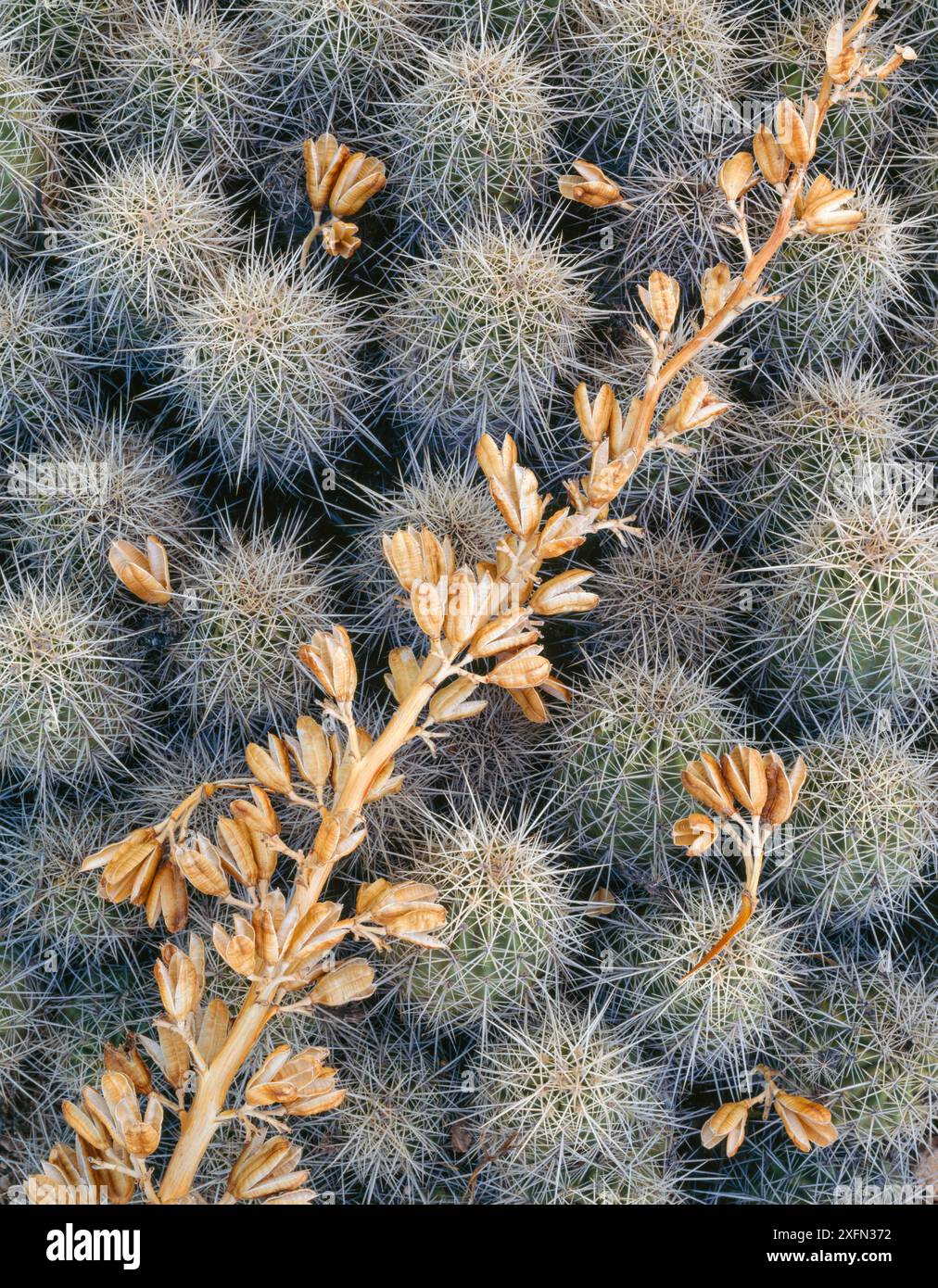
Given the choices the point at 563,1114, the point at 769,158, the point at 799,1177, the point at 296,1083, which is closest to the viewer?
the point at 296,1083

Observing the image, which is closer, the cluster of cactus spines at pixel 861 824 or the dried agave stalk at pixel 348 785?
the dried agave stalk at pixel 348 785

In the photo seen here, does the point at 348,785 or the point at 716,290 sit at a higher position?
the point at 716,290

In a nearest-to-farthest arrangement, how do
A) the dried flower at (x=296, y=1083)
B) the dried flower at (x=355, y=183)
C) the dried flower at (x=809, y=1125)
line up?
Answer: 1. the dried flower at (x=296, y=1083)
2. the dried flower at (x=809, y=1125)
3. the dried flower at (x=355, y=183)

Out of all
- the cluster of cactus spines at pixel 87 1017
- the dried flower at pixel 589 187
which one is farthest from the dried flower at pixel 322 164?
the cluster of cactus spines at pixel 87 1017

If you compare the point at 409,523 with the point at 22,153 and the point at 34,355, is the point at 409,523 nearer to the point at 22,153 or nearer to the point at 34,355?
the point at 34,355

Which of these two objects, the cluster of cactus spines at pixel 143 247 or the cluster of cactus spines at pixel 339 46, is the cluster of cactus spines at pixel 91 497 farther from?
the cluster of cactus spines at pixel 339 46

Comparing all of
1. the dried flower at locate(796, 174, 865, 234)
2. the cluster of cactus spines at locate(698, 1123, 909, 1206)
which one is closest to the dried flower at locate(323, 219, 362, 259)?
the dried flower at locate(796, 174, 865, 234)

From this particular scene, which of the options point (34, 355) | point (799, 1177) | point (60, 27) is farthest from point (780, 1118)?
point (60, 27)
